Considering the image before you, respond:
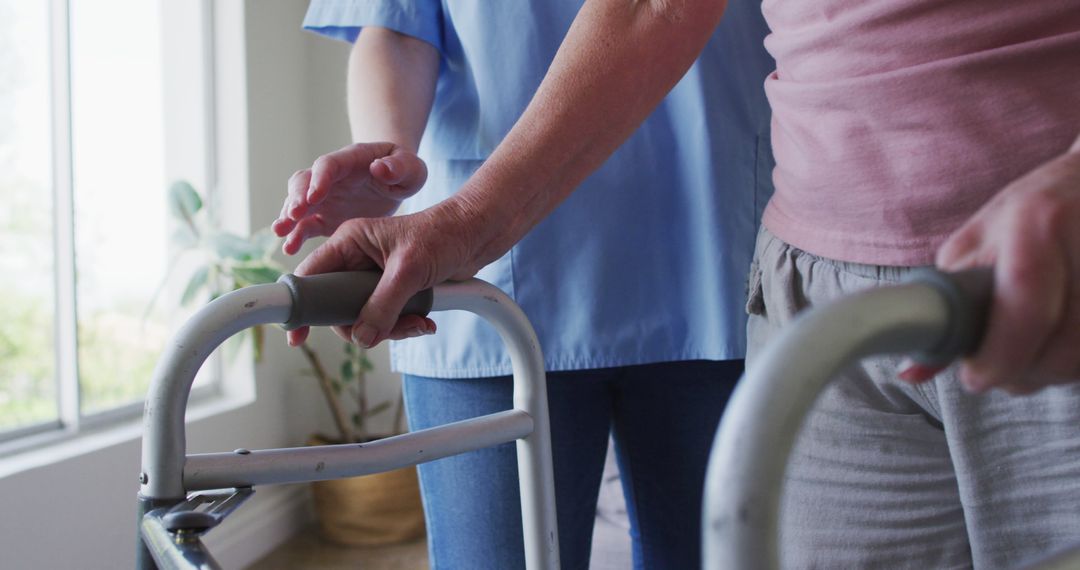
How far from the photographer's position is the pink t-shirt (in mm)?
571

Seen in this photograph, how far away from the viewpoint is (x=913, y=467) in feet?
2.11

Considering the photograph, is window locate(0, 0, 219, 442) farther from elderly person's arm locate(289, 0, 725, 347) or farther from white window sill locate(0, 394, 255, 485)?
elderly person's arm locate(289, 0, 725, 347)

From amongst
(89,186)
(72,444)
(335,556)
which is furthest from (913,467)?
(335,556)

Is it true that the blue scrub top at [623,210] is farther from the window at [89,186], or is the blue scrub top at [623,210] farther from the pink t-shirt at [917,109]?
the window at [89,186]

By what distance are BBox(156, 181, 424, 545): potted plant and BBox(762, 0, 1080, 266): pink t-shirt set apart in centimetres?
204

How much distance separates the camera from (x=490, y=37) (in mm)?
989

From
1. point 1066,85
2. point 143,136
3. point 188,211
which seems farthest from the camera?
point 143,136

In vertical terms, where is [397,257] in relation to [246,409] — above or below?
above

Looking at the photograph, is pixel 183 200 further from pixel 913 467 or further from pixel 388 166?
pixel 913 467

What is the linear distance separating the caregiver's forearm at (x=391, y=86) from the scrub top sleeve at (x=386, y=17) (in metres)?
0.01

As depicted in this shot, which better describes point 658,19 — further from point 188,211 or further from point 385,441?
point 188,211

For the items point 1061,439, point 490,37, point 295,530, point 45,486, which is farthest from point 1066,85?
point 295,530

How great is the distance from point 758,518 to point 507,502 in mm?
666

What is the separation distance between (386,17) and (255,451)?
0.59 meters
